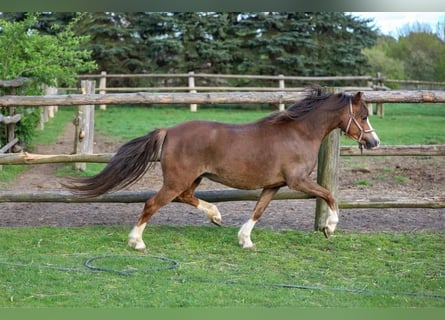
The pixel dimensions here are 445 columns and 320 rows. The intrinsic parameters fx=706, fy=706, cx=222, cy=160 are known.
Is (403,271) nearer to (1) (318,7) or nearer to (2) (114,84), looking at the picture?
(1) (318,7)

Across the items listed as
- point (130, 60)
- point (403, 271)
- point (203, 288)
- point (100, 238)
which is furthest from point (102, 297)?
point (130, 60)

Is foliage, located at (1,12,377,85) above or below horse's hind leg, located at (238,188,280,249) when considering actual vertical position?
above

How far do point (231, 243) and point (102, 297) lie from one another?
191cm

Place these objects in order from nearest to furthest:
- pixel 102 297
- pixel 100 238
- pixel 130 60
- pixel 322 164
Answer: pixel 102 297, pixel 100 238, pixel 322 164, pixel 130 60

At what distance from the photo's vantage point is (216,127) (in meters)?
6.25

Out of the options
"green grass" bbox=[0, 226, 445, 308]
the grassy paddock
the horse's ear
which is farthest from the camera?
the grassy paddock

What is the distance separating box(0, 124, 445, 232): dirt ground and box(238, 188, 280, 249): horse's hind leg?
2.86 ft

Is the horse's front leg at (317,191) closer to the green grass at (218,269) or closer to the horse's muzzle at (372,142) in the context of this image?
the green grass at (218,269)

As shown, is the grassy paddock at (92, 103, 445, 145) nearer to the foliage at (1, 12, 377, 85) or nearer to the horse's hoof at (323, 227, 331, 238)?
the foliage at (1, 12, 377, 85)

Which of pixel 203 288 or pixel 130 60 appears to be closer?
pixel 203 288

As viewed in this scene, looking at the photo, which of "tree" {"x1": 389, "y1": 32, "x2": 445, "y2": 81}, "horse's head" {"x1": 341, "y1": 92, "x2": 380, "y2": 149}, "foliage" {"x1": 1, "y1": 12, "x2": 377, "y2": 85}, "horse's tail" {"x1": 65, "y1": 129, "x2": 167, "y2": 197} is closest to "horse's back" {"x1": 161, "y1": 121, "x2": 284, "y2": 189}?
"horse's tail" {"x1": 65, "y1": 129, "x2": 167, "y2": 197}

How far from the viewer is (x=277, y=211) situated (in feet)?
26.2

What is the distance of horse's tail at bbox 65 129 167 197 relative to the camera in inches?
243

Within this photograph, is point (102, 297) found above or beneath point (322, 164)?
beneath
